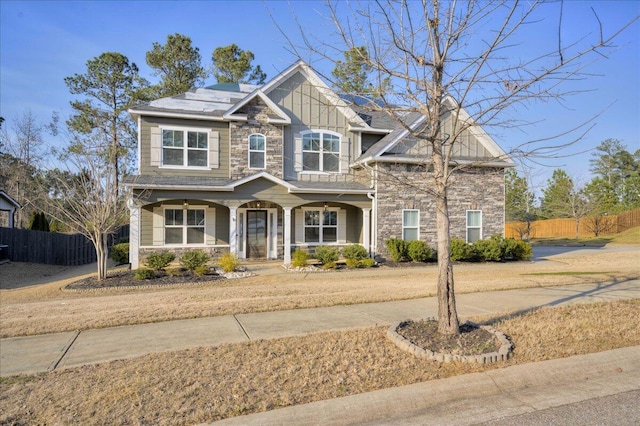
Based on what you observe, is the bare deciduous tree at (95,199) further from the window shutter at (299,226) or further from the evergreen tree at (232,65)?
the evergreen tree at (232,65)

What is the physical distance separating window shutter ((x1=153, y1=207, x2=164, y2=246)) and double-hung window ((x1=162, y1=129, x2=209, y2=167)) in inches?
73.9

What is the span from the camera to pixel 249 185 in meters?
15.8

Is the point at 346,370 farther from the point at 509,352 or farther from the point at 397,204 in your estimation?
the point at 397,204

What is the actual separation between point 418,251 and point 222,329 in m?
10.9

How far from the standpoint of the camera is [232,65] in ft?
98.9

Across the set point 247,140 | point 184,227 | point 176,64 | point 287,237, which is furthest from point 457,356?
point 176,64

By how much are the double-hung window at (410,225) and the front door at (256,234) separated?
587 cm

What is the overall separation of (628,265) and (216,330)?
1486 centimetres

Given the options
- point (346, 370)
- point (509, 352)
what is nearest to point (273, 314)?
point (346, 370)

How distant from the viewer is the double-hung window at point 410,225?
17.2 m

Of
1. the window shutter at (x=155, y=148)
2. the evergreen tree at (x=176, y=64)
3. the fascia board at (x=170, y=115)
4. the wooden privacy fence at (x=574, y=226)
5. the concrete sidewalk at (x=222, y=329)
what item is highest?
the evergreen tree at (x=176, y=64)

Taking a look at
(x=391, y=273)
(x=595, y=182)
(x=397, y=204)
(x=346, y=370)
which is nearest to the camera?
(x=346, y=370)

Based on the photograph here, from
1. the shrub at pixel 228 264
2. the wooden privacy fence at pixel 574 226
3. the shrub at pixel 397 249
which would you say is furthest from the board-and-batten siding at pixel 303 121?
the wooden privacy fence at pixel 574 226

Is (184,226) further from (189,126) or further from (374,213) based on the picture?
(374,213)
